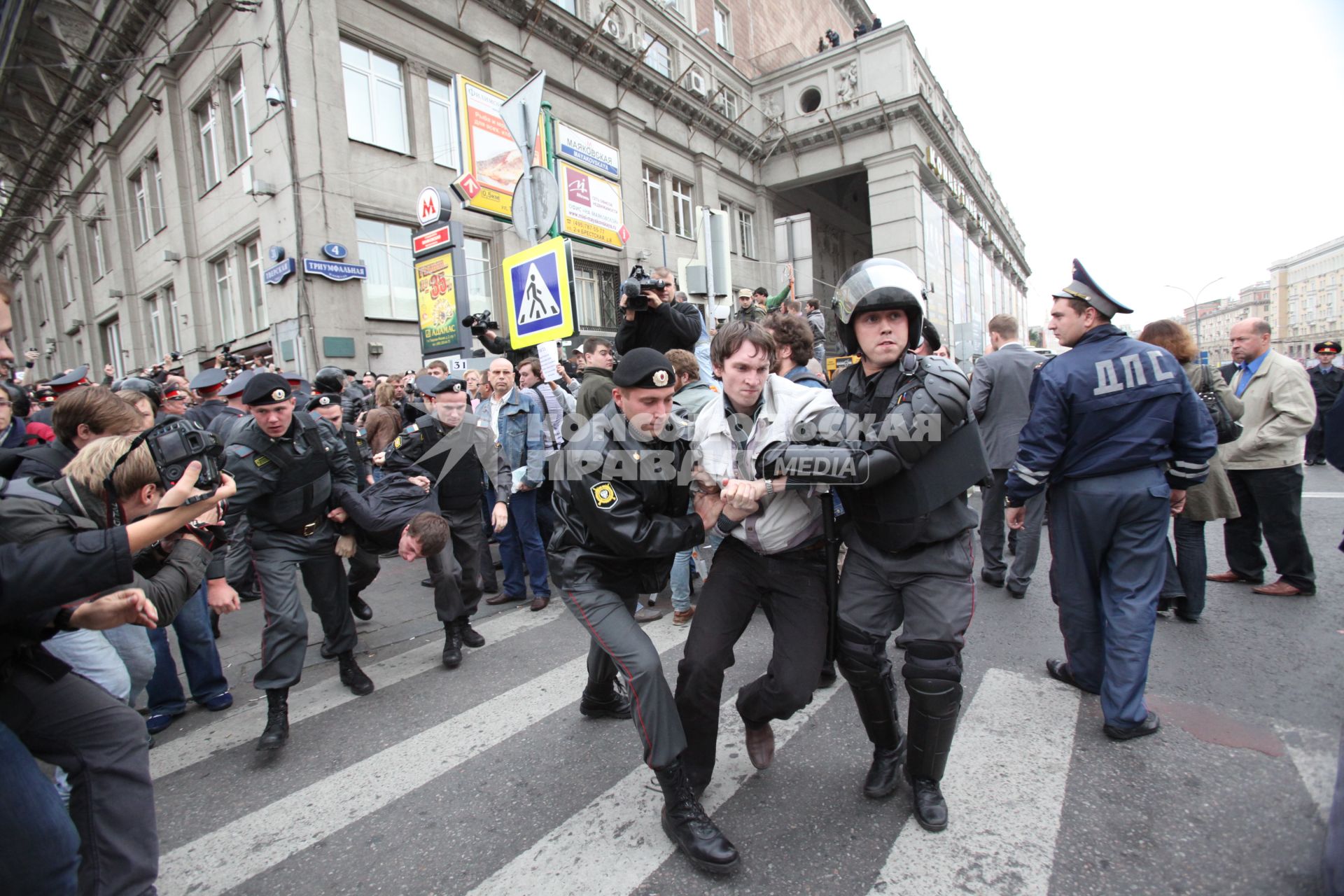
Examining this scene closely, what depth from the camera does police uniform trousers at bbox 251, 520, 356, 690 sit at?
349 centimetres

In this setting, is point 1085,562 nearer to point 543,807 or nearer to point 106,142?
point 543,807

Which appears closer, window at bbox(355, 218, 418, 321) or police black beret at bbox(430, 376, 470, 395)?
police black beret at bbox(430, 376, 470, 395)

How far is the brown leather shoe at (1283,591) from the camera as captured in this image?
4.57 meters

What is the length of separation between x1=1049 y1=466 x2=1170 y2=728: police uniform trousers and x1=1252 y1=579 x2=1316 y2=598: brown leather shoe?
2436 millimetres

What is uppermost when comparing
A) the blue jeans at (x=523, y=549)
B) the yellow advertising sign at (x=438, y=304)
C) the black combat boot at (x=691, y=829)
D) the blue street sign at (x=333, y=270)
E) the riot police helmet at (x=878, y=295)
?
the blue street sign at (x=333, y=270)

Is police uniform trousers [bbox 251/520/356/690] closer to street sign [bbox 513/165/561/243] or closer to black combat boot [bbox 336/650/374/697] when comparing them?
black combat boot [bbox 336/650/374/697]

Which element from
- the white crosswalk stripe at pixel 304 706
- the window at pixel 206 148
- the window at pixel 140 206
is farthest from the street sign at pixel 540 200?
the window at pixel 140 206

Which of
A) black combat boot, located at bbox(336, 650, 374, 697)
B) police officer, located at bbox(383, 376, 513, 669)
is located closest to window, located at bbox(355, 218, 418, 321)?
police officer, located at bbox(383, 376, 513, 669)

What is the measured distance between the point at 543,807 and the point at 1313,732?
11.5 ft

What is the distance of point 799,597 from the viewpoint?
2.64 metres

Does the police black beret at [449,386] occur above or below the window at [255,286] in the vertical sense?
below

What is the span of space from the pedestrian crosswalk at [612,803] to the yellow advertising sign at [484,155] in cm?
1076

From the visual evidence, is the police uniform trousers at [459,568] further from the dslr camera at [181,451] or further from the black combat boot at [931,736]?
the black combat boot at [931,736]

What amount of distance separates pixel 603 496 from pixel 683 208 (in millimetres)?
22474
